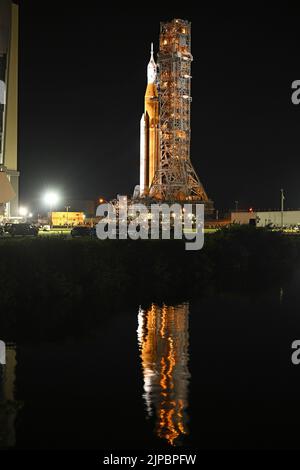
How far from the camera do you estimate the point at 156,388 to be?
15367mm

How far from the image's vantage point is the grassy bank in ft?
79.6

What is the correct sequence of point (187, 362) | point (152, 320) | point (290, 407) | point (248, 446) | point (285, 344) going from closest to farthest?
point (248, 446)
point (290, 407)
point (187, 362)
point (285, 344)
point (152, 320)

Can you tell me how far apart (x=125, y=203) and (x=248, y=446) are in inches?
2785

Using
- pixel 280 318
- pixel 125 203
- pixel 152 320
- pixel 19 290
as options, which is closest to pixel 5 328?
pixel 19 290

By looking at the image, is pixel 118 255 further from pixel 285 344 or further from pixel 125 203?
pixel 125 203

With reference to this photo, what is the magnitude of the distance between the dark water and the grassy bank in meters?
2.60

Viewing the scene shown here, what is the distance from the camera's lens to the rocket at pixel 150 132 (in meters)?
84.4

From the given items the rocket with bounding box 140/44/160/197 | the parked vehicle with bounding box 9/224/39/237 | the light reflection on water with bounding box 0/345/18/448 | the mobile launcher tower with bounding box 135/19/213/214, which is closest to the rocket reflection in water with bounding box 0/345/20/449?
the light reflection on water with bounding box 0/345/18/448

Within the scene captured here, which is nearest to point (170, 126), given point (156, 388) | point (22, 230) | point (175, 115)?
point (175, 115)

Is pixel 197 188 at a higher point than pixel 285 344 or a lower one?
higher

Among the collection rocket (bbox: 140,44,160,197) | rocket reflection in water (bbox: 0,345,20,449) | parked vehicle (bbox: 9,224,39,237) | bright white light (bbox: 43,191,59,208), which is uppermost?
rocket (bbox: 140,44,160,197)

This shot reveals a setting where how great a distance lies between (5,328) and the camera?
21.5m

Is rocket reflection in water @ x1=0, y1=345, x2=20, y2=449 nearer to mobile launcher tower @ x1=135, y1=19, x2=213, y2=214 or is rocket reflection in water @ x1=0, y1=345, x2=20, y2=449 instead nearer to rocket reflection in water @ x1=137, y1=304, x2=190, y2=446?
rocket reflection in water @ x1=137, y1=304, x2=190, y2=446

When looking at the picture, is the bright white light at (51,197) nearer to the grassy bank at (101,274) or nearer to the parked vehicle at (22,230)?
the parked vehicle at (22,230)
